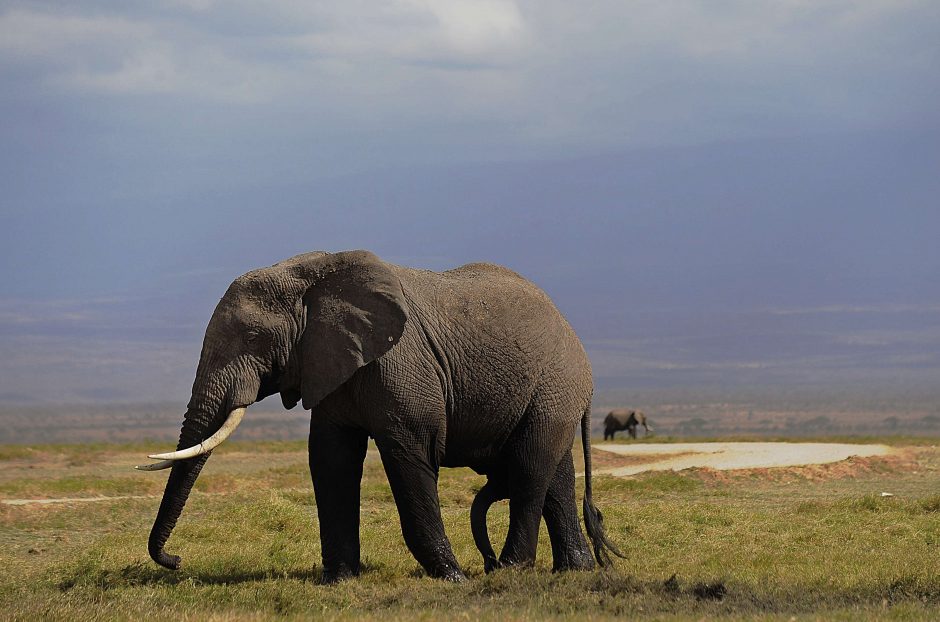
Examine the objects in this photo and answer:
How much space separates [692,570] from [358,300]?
5.21 meters

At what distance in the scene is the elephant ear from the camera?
13.5 m

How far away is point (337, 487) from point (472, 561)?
2.89 metres

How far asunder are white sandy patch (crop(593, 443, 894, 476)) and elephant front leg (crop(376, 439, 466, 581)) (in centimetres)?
2044

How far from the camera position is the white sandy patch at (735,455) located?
35844 mm

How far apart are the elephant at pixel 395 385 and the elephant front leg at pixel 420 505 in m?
0.01

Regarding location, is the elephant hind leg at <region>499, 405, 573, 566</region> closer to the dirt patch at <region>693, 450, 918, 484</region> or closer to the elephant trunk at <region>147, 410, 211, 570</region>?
the elephant trunk at <region>147, 410, 211, 570</region>

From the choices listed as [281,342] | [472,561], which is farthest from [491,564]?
[281,342]

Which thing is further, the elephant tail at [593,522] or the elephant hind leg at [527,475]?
the elephant tail at [593,522]

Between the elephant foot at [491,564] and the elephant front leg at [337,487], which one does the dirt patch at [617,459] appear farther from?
the elephant front leg at [337,487]

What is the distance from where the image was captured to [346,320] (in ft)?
45.2

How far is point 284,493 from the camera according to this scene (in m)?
26.1

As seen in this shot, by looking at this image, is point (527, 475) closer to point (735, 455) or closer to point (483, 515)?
point (483, 515)

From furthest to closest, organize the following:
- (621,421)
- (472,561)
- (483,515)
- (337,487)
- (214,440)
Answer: (621,421), (472,561), (483,515), (337,487), (214,440)

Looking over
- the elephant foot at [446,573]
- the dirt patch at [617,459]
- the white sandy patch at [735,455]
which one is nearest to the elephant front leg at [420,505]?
the elephant foot at [446,573]
